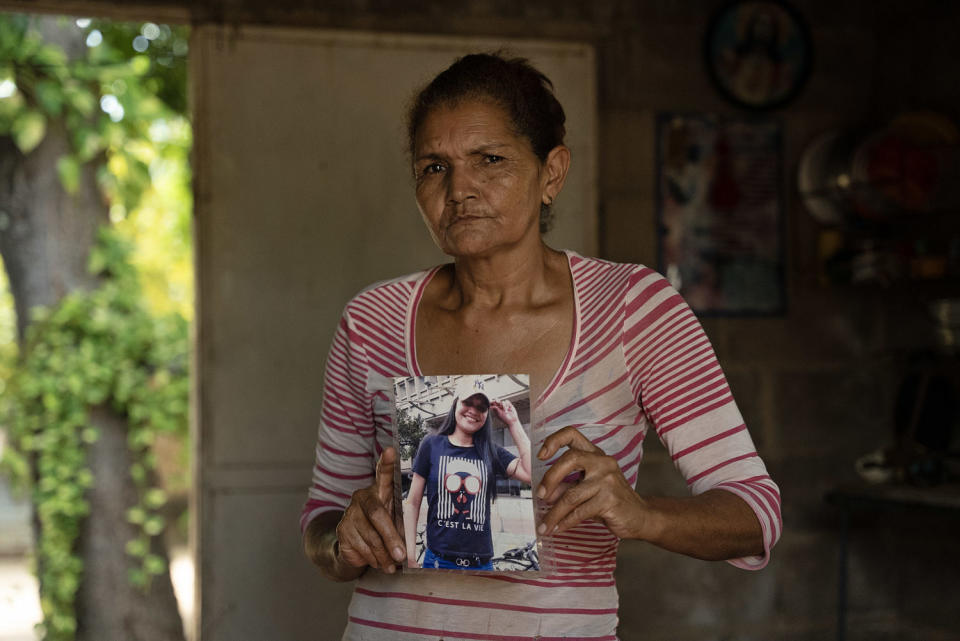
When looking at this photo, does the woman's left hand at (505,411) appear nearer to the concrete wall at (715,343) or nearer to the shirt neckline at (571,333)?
the shirt neckline at (571,333)

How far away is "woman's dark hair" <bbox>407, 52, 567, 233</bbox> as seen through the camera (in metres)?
1.47

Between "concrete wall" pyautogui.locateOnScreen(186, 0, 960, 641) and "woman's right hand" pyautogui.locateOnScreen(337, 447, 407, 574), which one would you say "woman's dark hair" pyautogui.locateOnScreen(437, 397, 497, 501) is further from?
"concrete wall" pyautogui.locateOnScreen(186, 0, 960, 641)

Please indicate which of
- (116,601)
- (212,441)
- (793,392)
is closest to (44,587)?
(116,601)

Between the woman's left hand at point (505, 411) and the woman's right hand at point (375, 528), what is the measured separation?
5.7 inches

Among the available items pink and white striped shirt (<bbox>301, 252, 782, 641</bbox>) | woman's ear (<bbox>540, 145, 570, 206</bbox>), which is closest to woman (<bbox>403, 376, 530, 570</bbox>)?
pink and white striped shirt (<bbox>301, 252, 782, 641</bbox>)

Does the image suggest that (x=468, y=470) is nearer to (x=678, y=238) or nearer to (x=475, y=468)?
(x=475, y=468)

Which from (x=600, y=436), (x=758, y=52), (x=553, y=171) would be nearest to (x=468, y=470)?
(x=600, y=436)

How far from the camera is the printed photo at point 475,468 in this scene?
119 cm

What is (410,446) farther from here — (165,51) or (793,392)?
(165,51)

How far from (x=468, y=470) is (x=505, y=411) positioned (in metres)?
0.08

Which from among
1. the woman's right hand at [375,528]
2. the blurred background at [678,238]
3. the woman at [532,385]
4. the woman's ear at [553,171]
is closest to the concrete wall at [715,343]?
the blurred background at [678,238]

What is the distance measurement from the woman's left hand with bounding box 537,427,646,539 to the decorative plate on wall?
261 cm

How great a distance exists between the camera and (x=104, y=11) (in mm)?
3119

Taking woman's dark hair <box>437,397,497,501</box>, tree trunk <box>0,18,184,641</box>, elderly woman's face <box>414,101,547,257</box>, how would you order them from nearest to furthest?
woman's dark hair <box>437,397,497,501</box> < elderly woman's face <box>414,101,547,257</box> < tree trunk <box>0,18,184,641</box>
